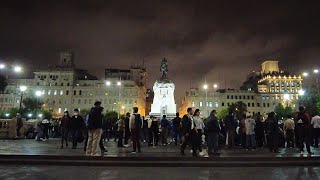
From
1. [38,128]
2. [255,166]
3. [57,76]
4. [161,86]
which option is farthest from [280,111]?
[255,166]

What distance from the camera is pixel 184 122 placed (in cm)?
1594

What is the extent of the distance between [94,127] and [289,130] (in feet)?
44.2

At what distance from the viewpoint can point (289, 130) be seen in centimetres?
2120

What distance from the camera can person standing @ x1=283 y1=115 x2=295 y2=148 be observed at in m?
20.6

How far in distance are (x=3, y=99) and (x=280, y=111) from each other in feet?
338

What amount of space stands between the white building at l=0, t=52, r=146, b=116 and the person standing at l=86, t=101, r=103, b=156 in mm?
107956

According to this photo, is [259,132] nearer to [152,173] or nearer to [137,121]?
[137,121]

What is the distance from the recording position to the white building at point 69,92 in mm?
124125

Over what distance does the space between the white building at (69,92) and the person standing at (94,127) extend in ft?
354

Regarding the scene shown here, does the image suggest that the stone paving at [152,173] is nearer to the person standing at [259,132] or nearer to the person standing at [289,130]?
the person standing at [289,130]

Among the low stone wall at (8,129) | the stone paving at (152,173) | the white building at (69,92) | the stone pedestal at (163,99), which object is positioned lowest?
the stone paving at (152,173)

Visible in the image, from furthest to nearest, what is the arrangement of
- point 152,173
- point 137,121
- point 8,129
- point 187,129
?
point 8,129 < point 137,121 < point 187,129 < point 152,173

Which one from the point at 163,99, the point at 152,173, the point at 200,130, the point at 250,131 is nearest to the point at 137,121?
the point at 200,130

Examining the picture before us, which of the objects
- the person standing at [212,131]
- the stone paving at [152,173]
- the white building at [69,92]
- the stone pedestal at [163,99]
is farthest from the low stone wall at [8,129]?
the white building at [69,92]
